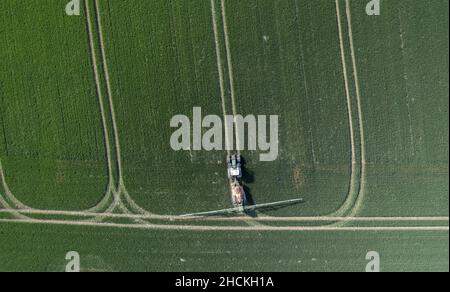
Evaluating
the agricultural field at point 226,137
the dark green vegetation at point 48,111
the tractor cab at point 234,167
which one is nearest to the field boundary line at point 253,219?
the agricultural field at point 226,137

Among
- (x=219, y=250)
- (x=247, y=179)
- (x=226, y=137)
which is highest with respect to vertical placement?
(x=226, y=137)

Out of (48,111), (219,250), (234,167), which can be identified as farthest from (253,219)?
(48,111)

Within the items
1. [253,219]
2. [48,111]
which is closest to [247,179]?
[253,219]

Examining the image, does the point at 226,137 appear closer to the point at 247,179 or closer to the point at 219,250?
the point at 247,179

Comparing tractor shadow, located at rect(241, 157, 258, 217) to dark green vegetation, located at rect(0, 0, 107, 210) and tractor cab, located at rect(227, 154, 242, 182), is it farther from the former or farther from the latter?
dark green vegetation, located at rect(0, 0, 107, 210)

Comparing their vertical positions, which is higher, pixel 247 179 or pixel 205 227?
pixel 247 179

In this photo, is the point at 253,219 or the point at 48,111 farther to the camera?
the point at 253,219

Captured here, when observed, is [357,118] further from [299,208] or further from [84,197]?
[84,197]

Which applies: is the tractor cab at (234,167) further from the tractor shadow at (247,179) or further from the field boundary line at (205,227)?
the field boundary line at (205,227)
